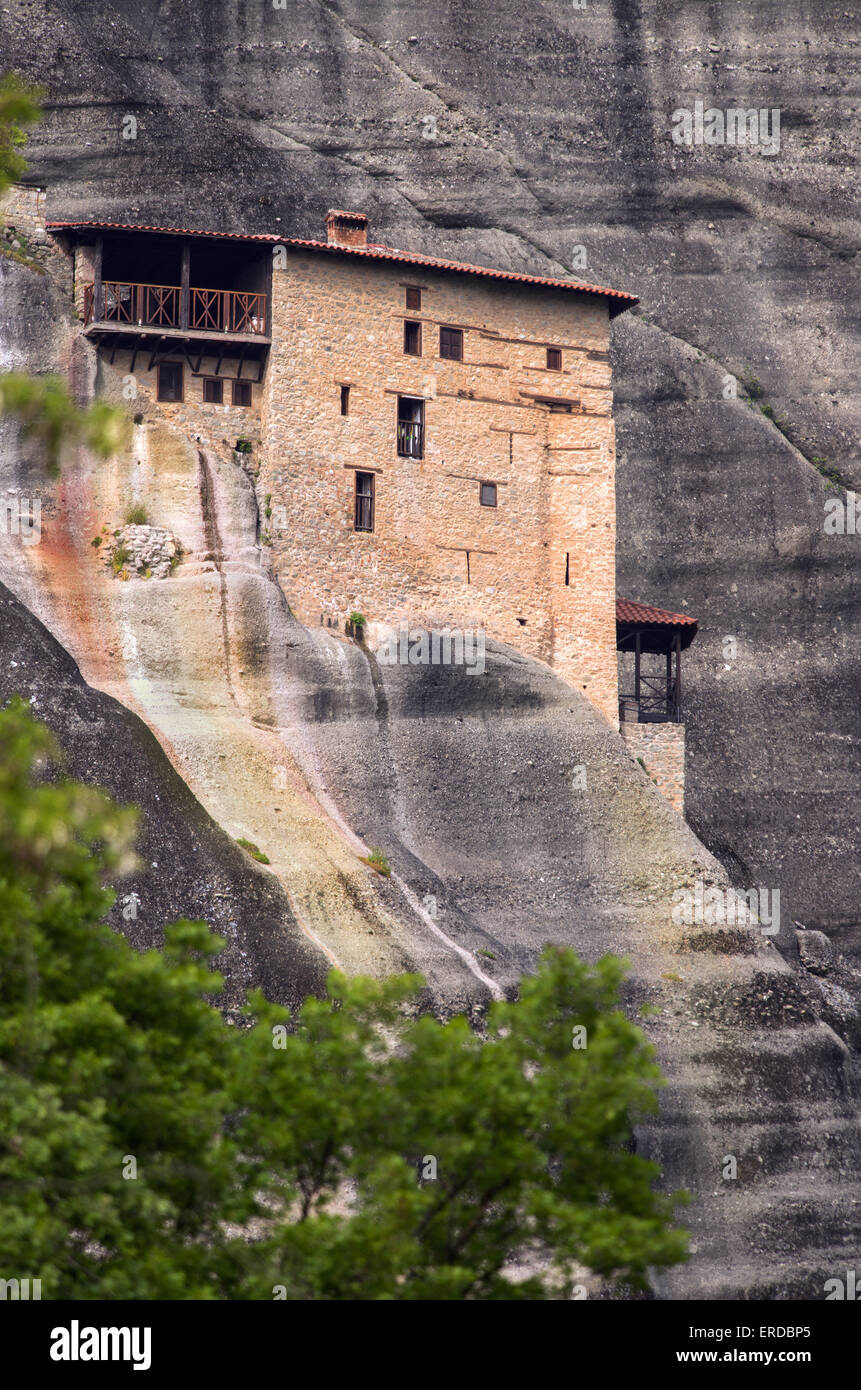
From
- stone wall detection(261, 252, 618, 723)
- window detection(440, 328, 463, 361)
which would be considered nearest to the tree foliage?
stone wall detection(261, 252, 618, 723)

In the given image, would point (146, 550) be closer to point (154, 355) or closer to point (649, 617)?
point (154, 355)

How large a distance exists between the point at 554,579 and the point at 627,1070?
102 feet

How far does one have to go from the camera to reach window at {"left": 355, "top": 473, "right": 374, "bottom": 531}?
164 ft

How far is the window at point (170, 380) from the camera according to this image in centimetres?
4997

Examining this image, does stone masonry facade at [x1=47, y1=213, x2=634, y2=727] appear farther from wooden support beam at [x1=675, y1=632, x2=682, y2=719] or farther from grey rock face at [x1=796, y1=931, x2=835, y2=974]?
grey rock face at [x1=796, y1=931, x2=835, y2=974]

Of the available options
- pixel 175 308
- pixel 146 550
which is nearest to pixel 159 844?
pixel 146 550

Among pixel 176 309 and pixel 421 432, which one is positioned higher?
pixel 176 309

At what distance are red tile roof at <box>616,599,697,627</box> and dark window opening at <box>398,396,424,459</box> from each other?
7.37 meters

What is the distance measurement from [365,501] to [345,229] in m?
7.59

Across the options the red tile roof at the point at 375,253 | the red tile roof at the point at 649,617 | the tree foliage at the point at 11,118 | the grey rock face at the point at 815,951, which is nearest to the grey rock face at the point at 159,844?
the red tile roof at the point at 375,253

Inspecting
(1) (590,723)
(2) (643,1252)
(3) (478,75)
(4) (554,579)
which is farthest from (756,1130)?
(3) (478,75)

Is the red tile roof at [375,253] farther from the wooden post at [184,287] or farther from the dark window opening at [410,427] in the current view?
the dark window opening at [410,427]

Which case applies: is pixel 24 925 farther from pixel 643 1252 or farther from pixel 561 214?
pixel 561 214

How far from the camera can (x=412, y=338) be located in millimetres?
51656
